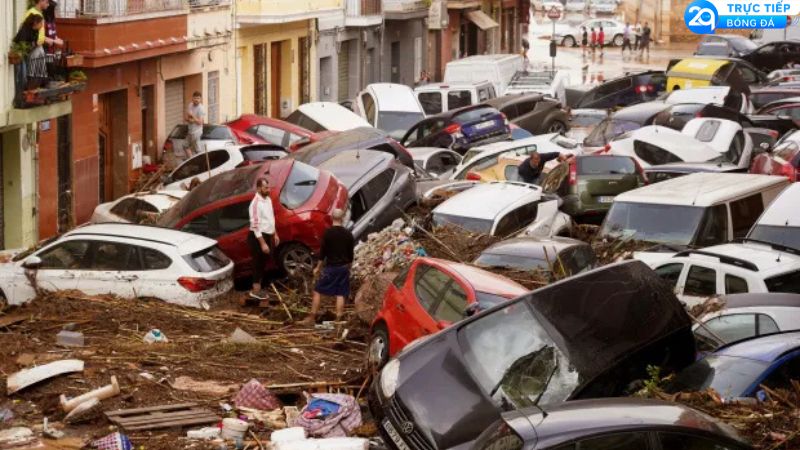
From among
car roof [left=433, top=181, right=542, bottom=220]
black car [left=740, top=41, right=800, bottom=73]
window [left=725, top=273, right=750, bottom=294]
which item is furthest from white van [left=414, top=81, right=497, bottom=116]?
window [left=725, top=273, right=750, bottom=294]

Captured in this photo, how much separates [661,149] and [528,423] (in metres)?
20.2

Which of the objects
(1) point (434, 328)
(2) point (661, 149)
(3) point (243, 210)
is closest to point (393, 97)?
(2) point (661, 149)

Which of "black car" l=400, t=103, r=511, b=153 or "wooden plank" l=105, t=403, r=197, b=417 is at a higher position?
"black car" l=400, t=103, r=511, b=153

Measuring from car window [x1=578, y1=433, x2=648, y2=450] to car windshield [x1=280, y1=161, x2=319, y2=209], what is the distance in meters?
12.2

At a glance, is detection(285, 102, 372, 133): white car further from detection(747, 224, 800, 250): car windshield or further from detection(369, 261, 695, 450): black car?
detection(369, 261, 695, 450): black car

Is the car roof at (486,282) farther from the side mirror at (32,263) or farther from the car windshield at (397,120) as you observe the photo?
the car windshield at (397,120)

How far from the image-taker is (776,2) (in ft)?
166

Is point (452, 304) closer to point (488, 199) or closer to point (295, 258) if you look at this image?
point (295, 258)

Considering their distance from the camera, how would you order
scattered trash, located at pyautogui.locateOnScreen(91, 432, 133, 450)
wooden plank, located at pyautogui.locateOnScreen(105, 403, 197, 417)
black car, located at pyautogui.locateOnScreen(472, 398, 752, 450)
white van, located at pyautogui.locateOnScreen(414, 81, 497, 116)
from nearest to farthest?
black car, located at pyautogui.locateOnScreen(472, 398, 752, 450), scattered trash, located at pyautogui.locateOnScreen(91, 432, 133, 450), wooden plank, located at pyautogui.locateOnScreen(105, 403, 197, 417), white van, located at pyautogui.locateOnScreen(414, 81, 497, 116)

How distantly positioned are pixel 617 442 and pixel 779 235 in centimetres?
1171

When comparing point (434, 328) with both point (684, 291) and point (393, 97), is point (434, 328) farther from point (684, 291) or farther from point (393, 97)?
point (393, 97)

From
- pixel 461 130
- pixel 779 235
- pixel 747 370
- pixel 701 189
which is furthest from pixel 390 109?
pixel 747 370

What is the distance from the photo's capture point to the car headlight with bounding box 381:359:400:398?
12.4m

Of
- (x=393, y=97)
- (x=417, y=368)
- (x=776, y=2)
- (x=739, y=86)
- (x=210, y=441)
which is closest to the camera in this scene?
(x=417, y=368)
